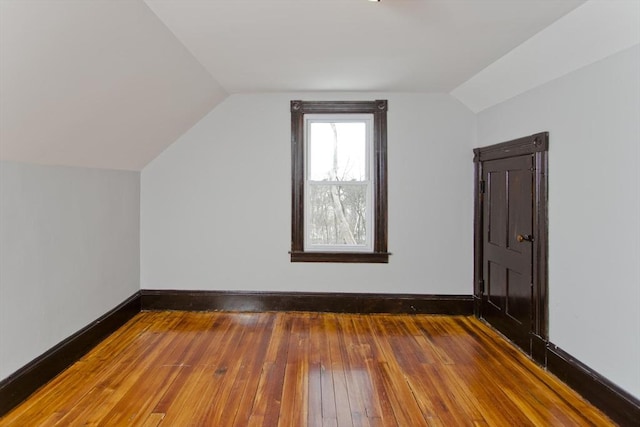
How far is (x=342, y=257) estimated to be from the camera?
4.49 meters

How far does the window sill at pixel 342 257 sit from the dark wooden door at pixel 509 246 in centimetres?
104

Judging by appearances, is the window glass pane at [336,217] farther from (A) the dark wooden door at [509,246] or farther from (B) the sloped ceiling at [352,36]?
(A) the dark wooden door at [509,246]

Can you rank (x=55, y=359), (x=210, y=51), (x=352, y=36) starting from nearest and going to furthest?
(x=352, y=36)
(x=55, y=359)
(x=210, y=51)

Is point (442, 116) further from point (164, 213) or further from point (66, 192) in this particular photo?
point (66, 192)

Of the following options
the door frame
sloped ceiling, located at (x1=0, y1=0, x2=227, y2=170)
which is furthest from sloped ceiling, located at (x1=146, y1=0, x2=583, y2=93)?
the door frame

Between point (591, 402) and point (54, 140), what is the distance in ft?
12.3

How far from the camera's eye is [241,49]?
3115mm

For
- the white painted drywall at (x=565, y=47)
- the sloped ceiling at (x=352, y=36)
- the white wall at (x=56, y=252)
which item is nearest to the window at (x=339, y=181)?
the sloped ceiling at (x=352, y=36)

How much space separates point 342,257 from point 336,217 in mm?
436

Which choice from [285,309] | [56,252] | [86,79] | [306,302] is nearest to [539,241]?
[306,302]

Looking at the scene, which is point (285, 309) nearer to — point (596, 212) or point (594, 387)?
point (594, 387)

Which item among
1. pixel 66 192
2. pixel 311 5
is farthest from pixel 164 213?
pixel 311 5

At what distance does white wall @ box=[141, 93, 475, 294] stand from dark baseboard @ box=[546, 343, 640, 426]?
4.97ft

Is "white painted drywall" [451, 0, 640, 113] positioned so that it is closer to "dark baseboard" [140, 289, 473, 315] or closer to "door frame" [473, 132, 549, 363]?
"door frame" [473, 132, 549, 363]
